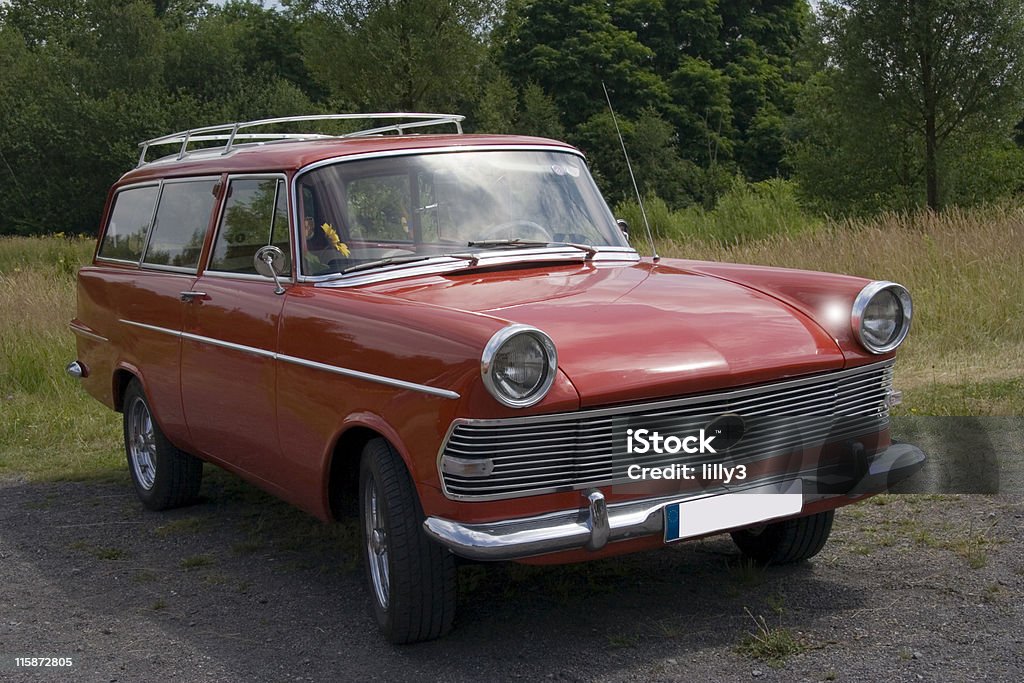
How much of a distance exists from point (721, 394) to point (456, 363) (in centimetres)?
85

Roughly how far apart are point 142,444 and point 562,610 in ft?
9.85

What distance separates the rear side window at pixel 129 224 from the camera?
6.37 meters

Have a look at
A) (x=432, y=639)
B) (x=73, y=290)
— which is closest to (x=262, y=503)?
(x=432, y=639)

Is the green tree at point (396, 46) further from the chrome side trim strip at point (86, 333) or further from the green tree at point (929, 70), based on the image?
the chrome side trim strip at point (86, 333)

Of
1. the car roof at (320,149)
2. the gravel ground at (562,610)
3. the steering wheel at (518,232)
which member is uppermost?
the car roof at (320,149)

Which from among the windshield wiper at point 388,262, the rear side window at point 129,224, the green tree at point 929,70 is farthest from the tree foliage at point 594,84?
the windshield wiper at point 388,262

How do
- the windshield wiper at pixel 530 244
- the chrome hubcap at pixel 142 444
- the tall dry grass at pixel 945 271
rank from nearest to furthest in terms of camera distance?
the windshield wiper at pixel 530 244, the chrome hubcap at pixel 142 444, the tall dry grass at pixel 945 271

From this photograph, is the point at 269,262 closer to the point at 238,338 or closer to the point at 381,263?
the point at 238,338

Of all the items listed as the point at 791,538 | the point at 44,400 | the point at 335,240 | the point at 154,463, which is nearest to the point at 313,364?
the point at 335,240

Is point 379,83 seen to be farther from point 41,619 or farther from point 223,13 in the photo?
point 223,13

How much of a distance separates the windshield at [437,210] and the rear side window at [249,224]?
0.14m

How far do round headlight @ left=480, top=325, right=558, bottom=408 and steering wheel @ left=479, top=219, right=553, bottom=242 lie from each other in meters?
1.44

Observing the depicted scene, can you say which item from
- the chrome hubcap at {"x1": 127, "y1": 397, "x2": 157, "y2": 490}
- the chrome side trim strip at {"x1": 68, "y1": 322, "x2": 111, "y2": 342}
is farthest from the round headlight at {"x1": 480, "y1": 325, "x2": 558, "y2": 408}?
the chrome side trim strip at {"x1": 68, "y1": 322, "x2": 111, "y2": 342}

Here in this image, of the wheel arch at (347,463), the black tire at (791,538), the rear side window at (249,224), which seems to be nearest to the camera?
the wheel arch at (347,463)
